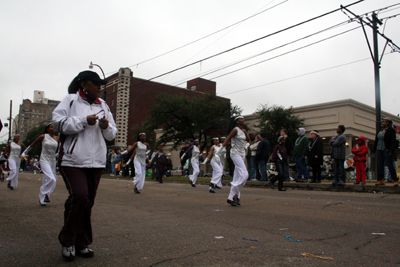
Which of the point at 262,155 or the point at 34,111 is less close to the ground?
the point at 34,111

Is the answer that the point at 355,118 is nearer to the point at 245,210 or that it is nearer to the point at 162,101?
the point at 162,101

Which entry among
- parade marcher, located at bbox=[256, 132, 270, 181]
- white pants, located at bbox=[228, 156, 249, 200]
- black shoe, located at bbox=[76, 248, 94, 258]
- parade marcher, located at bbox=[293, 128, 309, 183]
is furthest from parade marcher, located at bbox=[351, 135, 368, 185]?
black shoe, located at bbox=[76, 248, 94, 258]

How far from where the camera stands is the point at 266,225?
16.4 feet

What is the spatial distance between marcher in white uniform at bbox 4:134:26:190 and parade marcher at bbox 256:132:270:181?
872cm

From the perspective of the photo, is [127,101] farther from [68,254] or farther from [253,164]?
[68,254]

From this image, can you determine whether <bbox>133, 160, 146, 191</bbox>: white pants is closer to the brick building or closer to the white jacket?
the white jacket

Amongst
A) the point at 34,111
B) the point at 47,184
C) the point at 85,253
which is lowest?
the point at 85,253

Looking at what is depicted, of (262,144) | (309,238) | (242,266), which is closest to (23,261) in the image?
(242,266)

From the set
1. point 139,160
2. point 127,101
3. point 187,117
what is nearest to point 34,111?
point 127,101

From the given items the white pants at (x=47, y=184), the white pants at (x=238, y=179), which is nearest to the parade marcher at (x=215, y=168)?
the white pants at (x=238, y=179)

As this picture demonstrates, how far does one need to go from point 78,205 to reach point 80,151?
542 millimetres

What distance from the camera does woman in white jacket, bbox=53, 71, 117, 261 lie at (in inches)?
129

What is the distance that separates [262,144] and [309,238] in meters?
9.53

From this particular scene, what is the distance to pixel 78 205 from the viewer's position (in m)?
3.26
